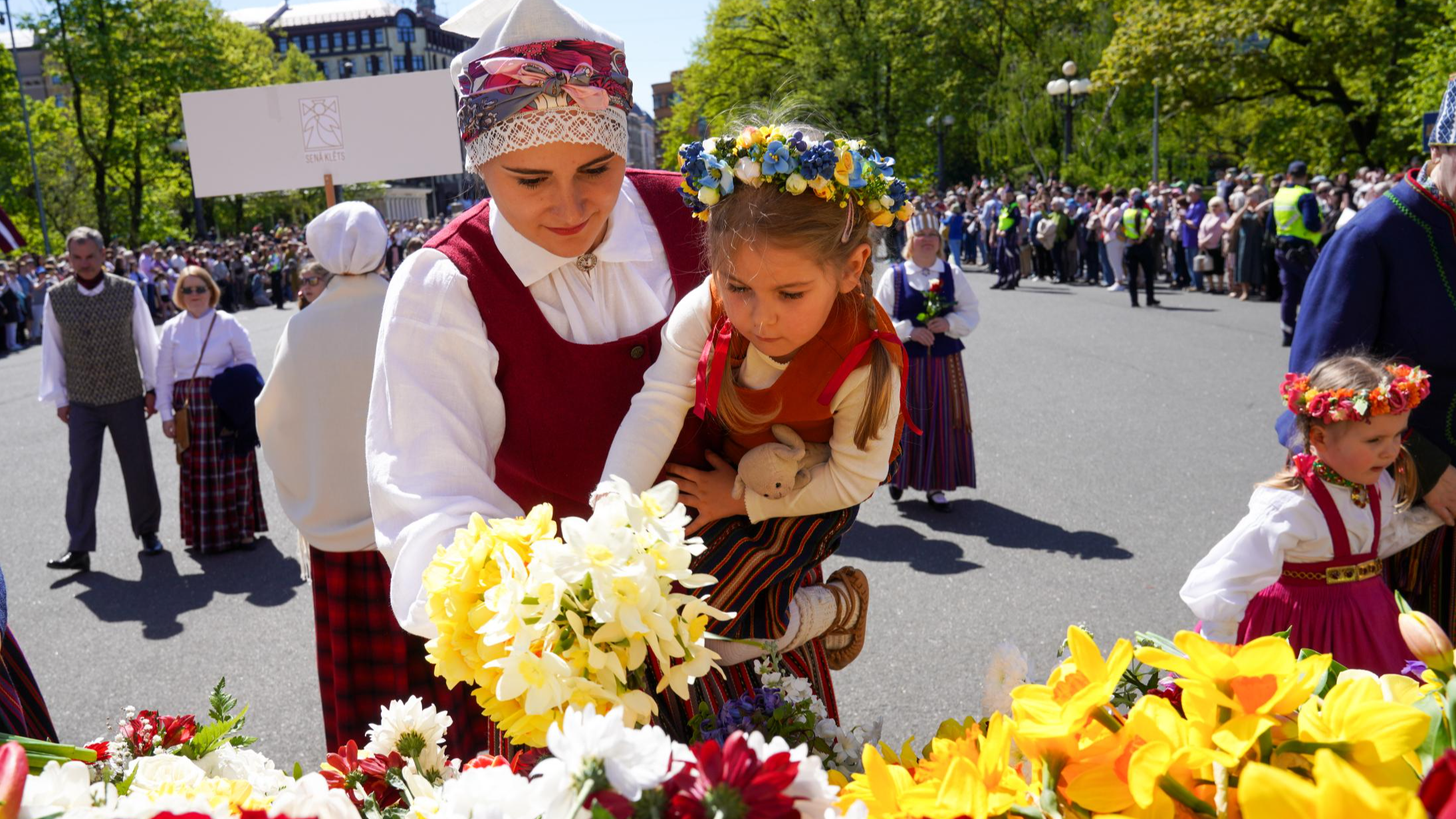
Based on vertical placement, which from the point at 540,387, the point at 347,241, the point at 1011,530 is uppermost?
the point at 347,241

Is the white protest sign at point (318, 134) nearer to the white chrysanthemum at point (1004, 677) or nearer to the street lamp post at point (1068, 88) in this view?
the white chrysanthemum at point (1004, 677)

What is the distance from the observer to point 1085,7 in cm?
3381

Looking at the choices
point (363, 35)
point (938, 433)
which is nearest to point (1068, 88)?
point (938, 433)

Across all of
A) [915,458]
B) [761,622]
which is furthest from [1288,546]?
[915,458]

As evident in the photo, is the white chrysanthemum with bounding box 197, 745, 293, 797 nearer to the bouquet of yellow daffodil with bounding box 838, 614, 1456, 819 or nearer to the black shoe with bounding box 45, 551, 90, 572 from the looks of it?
the bouquet of yellow daffodil with bounding box 838, 614, 1456, 819

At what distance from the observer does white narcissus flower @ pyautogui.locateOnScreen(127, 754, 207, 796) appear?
116cm

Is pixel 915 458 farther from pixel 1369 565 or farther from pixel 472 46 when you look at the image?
pixel 472 46

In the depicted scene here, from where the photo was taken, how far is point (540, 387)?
1.78m

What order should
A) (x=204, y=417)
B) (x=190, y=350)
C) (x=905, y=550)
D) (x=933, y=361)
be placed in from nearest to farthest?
(x=905, y=550) < (x=190, y=350) < (x=204, y=417) < (x=933, y=361)

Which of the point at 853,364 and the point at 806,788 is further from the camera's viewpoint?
the point at 853,364

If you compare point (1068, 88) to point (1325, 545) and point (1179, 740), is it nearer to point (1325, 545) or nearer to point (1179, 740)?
point (1325, 545)

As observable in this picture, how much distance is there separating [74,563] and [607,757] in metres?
6.81

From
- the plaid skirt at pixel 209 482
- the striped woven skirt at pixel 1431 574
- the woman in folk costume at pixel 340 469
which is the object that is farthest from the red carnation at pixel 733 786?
the plaid skirt at pixel 209 482

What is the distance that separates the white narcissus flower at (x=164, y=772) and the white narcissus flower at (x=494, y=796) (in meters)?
0.42
